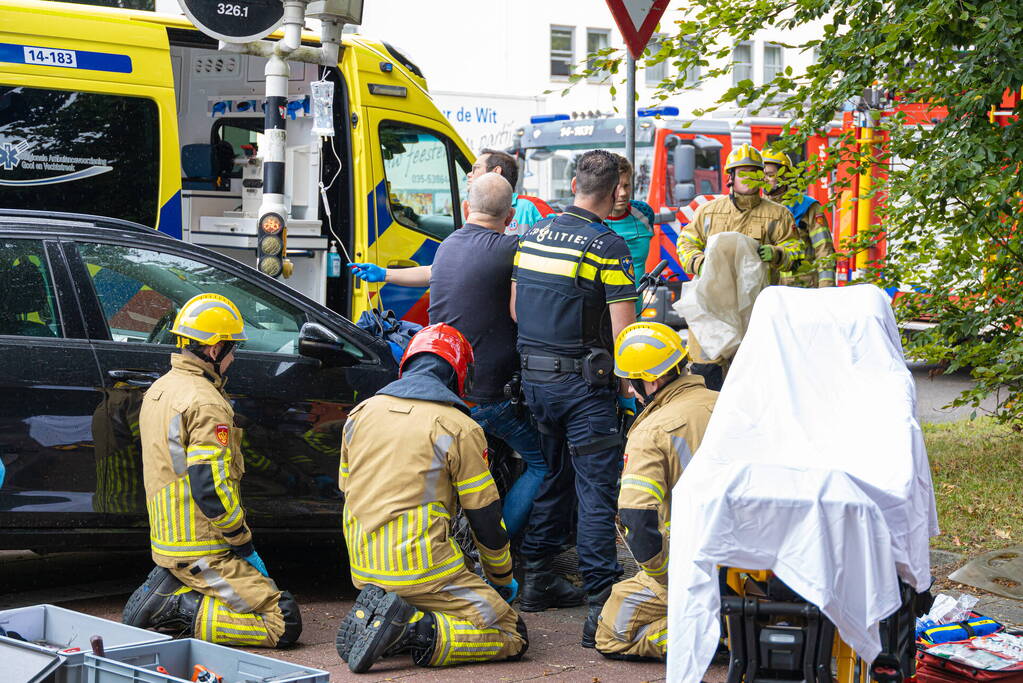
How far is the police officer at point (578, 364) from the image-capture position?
5719 millimetres

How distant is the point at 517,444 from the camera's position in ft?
20.3

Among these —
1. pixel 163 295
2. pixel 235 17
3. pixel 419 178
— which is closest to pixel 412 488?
pixel 163 295

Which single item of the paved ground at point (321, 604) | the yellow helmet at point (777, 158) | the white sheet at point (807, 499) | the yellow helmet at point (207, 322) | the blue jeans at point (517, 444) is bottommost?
the paved ground at point (321, 604)

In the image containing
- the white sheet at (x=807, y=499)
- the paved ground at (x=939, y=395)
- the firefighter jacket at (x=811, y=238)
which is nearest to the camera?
the white sheet at (x=807, y=499)

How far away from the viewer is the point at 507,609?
5.21 m

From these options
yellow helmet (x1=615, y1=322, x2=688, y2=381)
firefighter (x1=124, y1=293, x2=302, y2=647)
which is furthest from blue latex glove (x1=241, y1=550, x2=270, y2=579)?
yellow helmet (x1=615, y1=322, x2=688, y2=381)

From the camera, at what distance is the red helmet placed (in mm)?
5215

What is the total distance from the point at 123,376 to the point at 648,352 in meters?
2.25

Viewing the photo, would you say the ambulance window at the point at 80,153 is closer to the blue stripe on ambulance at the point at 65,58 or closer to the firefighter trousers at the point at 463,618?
the blue stripe on ambulance at the point at 65,58

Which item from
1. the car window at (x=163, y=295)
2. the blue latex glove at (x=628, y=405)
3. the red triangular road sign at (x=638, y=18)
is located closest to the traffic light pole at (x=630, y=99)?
the red triangular road sign at (x=638, y=18)

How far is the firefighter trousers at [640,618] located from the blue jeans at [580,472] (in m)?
0.45

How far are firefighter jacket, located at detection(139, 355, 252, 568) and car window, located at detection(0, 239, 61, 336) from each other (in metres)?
0.61

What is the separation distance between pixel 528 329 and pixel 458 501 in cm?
106

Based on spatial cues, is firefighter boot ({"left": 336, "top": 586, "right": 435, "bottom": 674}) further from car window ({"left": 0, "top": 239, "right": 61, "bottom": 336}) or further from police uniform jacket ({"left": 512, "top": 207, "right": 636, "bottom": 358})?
car window ({"left": 0, "top": 239, "right": 61, "bottom": 336})
